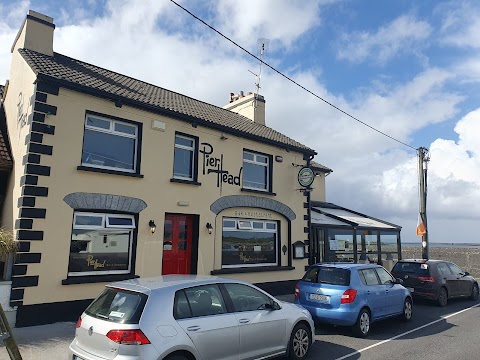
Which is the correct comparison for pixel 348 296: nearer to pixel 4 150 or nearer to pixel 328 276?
pixel 328 276

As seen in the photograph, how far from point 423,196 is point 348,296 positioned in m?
11.9

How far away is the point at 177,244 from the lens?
1105 cm

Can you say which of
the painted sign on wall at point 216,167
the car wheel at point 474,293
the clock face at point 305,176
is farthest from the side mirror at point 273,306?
the car wheel at point 474,293

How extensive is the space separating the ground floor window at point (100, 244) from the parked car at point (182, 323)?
4192 mm

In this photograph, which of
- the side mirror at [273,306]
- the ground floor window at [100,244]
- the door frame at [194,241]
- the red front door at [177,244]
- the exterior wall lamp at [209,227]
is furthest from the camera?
the exterior wall lamp at [209,227]

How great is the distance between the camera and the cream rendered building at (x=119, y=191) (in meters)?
8.52

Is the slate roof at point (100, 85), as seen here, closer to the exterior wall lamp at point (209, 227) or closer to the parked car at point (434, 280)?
the exterior wall lamp at point (209, 227)

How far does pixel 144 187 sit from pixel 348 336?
6325 mm

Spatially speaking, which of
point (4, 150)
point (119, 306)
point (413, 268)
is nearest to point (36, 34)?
point (4, 150)

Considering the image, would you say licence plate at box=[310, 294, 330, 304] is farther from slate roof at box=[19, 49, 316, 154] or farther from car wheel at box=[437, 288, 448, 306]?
slate roof at box=[19, 49, 316, 154]

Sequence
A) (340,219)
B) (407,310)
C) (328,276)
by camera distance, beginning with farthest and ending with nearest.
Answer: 1. (340,219)
2. (407,310)
3. (328,276)

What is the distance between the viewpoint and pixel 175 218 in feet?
36.3

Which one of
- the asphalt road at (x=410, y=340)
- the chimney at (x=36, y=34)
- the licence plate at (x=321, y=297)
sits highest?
the chimney at (x=36, y=34)

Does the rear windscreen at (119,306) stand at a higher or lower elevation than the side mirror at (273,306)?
higher
